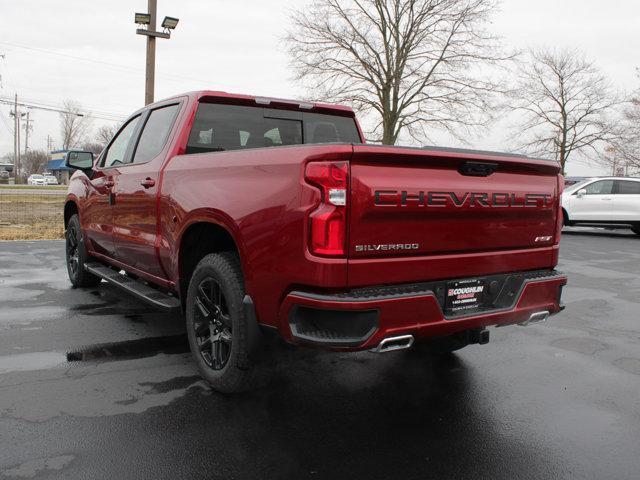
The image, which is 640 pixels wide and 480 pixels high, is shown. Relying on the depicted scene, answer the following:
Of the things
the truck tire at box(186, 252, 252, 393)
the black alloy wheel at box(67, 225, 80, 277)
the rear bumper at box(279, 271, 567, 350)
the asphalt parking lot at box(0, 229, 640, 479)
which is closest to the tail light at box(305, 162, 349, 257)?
the rear bumper at box(279, 271, 567, 350)

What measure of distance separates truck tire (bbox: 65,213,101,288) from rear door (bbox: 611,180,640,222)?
47.4 feet

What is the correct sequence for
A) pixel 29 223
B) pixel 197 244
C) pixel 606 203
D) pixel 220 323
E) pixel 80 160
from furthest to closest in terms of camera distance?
1. pixel 606 203
2. pixel 29 223
3. pixel 80 160
4. pixel 197 244
5. pixel 220 323

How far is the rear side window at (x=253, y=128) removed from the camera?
4.36m

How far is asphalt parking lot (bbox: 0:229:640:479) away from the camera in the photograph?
8.97 ft

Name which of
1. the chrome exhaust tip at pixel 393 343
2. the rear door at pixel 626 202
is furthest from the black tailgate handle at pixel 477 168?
the rear door at pixel 626 202

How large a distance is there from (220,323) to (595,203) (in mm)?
15514

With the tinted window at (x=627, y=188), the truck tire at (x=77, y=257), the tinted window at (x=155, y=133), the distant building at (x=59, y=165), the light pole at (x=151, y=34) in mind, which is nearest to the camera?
the tinted window at (x=155, y=133)

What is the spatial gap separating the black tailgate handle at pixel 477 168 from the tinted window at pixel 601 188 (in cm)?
1489

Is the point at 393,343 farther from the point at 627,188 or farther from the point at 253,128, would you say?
the point at 627,188

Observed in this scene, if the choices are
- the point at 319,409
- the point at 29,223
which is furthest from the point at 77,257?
the point at 29,223

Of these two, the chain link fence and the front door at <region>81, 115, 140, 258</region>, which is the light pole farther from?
the front door at <region>81, 115, 140, 258</region>

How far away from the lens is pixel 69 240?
22.2 feet

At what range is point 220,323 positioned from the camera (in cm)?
356

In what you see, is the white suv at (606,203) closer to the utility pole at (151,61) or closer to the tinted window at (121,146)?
the utility pole at (151,61)
